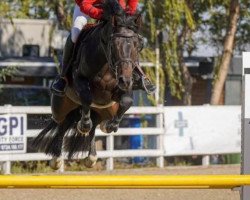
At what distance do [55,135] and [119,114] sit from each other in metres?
1.75

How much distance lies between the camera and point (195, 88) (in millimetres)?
24469

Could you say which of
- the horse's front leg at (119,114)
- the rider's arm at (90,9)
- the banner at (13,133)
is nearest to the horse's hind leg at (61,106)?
the horse's front leg at (119,114)

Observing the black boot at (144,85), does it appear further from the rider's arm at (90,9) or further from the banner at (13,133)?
the banner at (13,133)

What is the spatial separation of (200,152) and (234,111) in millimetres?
1342

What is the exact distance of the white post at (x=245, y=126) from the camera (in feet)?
26.3

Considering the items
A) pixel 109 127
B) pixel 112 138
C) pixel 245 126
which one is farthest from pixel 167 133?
pixel 245 126

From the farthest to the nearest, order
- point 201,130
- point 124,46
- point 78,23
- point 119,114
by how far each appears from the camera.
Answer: point 201,130, point 78,23, point 119,114, point 124,46

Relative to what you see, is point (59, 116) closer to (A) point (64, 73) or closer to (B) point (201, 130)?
(A) point (64, 73)

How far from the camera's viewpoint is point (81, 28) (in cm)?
923

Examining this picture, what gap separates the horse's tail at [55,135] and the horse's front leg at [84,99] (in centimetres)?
103

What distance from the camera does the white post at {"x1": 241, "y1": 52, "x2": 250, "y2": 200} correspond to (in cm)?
802

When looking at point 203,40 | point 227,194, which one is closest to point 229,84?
point 203,40

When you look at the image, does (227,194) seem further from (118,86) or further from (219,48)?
(219,48)

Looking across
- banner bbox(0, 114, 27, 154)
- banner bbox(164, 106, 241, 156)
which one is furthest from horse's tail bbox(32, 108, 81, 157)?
banner bbox(164, 106, 241, 156)
